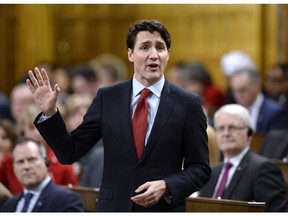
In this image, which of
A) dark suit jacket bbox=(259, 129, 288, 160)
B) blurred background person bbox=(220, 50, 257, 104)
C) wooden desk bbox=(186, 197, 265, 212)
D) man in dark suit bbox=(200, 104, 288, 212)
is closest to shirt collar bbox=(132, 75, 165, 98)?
wooden desk bbox=(186, 197, 265, 212)

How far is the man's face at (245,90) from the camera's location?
9.84 m

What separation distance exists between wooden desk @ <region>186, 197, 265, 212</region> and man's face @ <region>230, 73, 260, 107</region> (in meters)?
4.09

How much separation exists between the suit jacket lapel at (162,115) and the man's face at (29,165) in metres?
2.20

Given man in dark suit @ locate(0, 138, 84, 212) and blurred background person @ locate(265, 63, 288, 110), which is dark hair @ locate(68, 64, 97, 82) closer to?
blurred background person @ locate(265, 63, 288, 110)

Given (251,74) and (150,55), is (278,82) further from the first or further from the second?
(150,55)

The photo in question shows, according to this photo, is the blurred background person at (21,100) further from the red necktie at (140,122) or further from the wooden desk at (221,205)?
the red necktie at (140,122)

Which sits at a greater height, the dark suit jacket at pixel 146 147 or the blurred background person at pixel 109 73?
the blurred background person at pixel 109 73

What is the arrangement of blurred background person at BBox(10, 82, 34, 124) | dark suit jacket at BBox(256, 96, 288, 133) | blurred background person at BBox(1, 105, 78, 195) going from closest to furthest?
1. blurred background person at BBox(1, 105, 78, 195)
2. dark suit jacket at BBox(256, 96, 288, 133)
3. blurred background person at BBox(10, 82, 34, 124)

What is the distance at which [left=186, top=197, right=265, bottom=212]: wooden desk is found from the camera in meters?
5.43

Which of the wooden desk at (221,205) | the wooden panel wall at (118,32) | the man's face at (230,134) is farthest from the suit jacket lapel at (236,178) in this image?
the wooden panel wall at (118,32)

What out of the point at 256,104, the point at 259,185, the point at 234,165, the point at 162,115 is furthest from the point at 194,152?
the point at 256,104

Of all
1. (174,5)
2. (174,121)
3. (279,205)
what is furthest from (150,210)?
(174,5)

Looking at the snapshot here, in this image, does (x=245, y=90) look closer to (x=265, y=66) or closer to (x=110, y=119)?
(x=265, y=66)

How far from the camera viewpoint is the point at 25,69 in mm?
13883
